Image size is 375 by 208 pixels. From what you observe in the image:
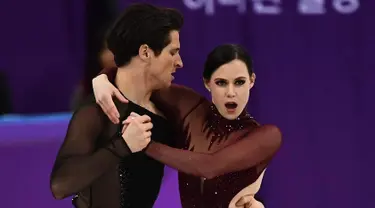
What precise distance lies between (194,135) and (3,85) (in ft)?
7.92

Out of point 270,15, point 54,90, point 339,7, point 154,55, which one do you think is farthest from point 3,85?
point 154,55

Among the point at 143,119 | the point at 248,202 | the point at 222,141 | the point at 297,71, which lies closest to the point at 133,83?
the point at 143,119

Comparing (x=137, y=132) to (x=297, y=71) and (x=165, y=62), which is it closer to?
(x=165, y=62)

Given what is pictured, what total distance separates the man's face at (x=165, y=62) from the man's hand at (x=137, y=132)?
164 mm

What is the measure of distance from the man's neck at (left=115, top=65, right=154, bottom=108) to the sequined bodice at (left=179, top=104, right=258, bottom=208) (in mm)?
142

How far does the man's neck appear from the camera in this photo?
1.93 metres

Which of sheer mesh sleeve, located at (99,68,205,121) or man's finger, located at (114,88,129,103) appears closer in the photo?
man's finger, located at (114,88,129,103)

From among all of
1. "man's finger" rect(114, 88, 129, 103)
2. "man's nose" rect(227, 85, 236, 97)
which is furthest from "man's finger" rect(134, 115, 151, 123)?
"man's nose" rect(227, 85, 236, 97)

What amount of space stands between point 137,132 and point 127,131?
26 millimetres

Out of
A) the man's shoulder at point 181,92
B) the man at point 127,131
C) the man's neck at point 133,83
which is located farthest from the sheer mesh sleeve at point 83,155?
the man's shoulder at point 181,92

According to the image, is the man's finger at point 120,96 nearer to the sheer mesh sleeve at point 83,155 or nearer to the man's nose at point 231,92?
the sheer mesh sleeve at point 83,155

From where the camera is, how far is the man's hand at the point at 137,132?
1.79 m

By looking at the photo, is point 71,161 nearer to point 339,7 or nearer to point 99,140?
point 99,140

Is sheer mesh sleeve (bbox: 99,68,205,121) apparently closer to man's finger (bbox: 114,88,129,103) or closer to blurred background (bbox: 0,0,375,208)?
man's finger (bbox: 114,88,129,103)
